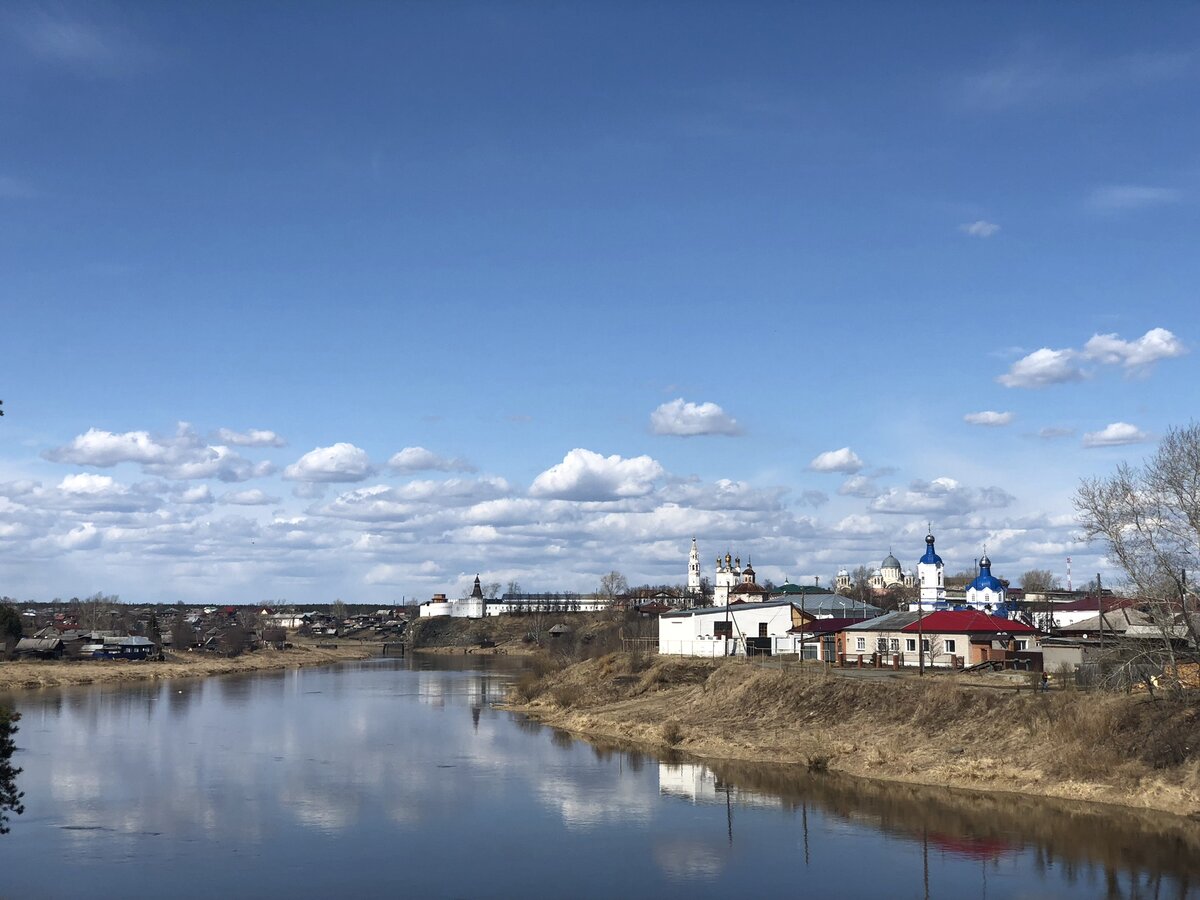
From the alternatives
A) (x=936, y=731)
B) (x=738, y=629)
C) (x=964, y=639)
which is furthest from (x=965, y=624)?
(x=738, y=629)

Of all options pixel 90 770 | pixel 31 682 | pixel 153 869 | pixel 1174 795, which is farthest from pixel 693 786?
pixel 31 682

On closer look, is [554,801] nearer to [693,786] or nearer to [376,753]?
[693,786]

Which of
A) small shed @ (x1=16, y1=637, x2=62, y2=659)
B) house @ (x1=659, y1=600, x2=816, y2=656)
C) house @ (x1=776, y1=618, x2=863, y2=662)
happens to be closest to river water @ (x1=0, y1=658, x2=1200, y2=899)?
house @ (x1=776, y1=618, x2=863, y2=662)

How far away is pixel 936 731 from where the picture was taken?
143 ft

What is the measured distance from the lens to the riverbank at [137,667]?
9356 centimetres

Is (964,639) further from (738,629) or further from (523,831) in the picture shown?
(523,831)

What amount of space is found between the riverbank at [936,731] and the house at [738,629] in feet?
37.9

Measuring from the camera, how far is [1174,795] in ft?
112

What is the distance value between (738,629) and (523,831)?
45954 millimetres

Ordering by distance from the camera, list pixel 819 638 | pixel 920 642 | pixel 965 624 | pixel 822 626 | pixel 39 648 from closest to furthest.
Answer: pixel 920 642 < pixel 965 624 < pixel 819 638 < pixel 822 626 < pixel 39 648

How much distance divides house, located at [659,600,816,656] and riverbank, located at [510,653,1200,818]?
1155 cm

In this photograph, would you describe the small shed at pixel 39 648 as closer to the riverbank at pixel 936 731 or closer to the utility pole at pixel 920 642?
the riverbank at pixel 936 731

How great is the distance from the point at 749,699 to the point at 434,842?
26.0 meters

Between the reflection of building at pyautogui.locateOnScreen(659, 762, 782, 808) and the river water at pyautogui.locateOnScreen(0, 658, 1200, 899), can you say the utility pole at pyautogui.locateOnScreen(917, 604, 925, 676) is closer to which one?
the river water at pyautogui.locateOnScreen(0, 658, 1200, 899)
